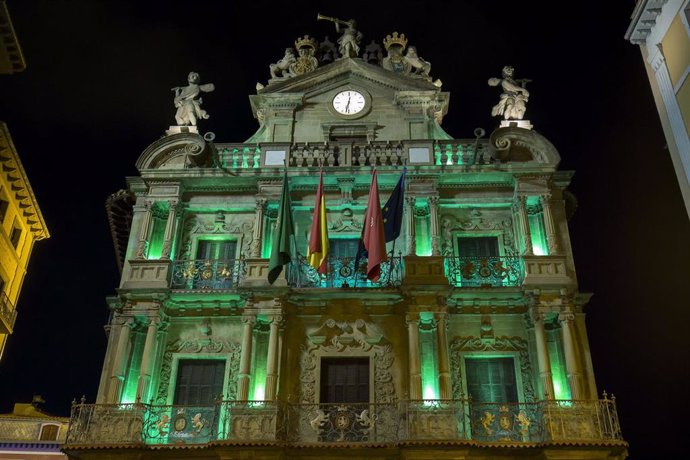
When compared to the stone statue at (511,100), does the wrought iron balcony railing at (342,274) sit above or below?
below

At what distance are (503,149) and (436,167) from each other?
7.46 ft

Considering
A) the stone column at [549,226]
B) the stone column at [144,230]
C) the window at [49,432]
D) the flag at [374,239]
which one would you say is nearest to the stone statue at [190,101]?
the stone column at [144,230]

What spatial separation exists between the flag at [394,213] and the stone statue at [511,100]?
5.66 m

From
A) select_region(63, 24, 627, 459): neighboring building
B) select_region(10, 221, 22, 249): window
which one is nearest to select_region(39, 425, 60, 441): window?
select_region(10, 221, 22, 249): window

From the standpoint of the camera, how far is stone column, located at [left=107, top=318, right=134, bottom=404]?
1884cm

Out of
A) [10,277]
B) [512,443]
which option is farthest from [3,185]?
[512,443]

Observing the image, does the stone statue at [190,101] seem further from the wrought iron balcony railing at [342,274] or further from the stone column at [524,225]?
the stone column at [524,225]

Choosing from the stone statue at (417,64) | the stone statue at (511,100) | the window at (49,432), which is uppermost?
the stone statue at (417,64)

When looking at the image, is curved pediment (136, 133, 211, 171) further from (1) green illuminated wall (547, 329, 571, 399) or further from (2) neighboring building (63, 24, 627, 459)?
(1) green illuminated wall (547, 329, 571, 399)

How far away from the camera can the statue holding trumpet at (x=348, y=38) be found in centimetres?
2643

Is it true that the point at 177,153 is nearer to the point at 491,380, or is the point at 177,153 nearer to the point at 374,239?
the point at 374,239

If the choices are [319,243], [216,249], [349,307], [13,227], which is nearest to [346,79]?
[216,249]

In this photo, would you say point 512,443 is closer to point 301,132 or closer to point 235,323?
point 235,323

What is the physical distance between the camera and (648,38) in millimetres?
17906
